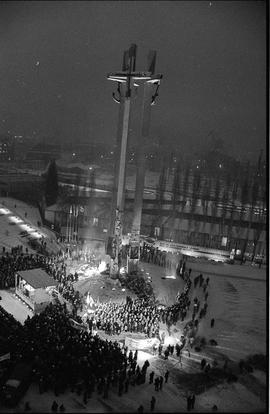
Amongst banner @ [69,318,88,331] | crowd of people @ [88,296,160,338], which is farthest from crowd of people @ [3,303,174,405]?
crowd of people @ [88,296,160,338]

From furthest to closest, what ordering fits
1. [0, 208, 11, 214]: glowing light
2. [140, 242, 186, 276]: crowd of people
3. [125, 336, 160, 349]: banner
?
[0, 208, 11, 214]: glowing light
[140, 242, 186, 276]: crowd of people
[125, 336, 160, 349]: banner

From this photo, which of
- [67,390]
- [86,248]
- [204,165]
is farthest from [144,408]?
[204,165]

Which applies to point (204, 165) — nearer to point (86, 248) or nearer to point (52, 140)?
point (52, 140)

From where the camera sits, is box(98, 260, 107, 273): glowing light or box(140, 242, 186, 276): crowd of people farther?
box(140, 242, 186, 276): crowd of people

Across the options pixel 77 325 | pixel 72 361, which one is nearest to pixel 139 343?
pixel 77 325

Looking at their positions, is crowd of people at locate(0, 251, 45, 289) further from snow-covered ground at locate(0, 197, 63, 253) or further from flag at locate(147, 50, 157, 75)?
flag at locate(147, 50, 157, 75)

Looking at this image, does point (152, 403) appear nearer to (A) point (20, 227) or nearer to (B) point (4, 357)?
(B) point (4, 357)

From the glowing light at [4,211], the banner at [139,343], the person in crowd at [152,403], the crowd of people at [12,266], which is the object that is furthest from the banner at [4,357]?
the glowing light at [4,211]

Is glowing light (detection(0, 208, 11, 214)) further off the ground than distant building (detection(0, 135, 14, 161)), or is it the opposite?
distant building (detection(0, 135, 14, 161))
